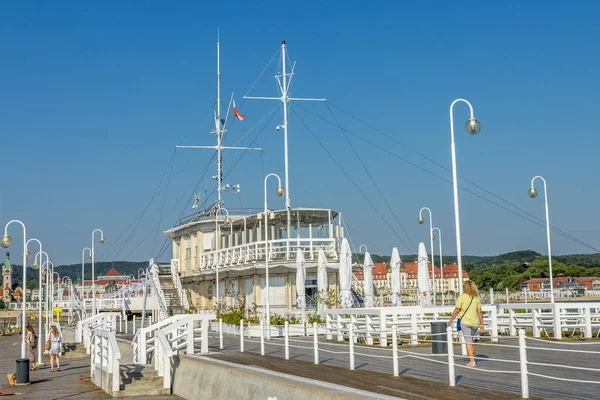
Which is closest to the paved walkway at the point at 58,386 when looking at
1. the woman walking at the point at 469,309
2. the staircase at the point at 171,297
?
the woman walking at the point at 469,309

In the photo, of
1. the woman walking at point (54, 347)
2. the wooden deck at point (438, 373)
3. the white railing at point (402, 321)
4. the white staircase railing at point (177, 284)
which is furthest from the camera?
the white staircase railing at point (177, 284)

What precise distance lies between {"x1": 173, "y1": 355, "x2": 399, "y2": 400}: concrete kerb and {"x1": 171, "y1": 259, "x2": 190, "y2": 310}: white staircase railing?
3519 cm

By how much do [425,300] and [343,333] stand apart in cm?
680

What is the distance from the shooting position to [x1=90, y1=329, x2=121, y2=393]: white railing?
1658 centimetres

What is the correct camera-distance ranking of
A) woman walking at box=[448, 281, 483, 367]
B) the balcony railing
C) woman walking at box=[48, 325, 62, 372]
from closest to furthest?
woman walking at box=[448, 281, 483, 367] → woman walking at box=[48, 325, 62, 372] → the balcony railing

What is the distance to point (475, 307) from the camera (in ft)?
48.8

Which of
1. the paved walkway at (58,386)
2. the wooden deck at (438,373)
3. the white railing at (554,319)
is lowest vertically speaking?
the paved walkway at (58,386)

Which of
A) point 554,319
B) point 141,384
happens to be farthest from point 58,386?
point 554,319

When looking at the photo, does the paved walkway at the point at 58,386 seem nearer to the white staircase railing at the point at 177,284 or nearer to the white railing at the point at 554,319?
the white railing at the point at 554,319

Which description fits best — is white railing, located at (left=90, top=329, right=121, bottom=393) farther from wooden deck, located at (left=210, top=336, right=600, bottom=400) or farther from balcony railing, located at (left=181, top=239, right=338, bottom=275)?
balcony railing, located at (left=181, top=239, right=338, bottom=275)

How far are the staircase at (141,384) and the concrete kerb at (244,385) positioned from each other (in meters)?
0.46

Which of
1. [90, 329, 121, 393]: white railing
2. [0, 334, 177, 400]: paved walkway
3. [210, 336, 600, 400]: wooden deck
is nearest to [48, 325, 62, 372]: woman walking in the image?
[0, 334, 177, 400]: paved walkway

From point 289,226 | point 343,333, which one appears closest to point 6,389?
point 343,333

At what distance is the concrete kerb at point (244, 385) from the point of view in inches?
386
